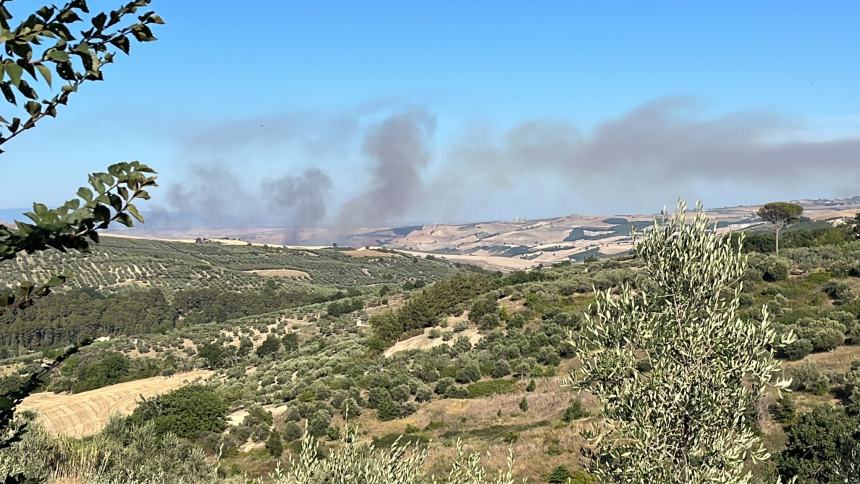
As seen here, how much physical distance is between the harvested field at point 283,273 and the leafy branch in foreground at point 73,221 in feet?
513

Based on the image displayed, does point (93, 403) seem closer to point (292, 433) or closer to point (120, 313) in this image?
point (292, 433)

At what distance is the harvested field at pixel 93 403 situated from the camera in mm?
40269

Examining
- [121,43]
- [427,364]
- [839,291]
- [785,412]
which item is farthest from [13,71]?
[839,291]

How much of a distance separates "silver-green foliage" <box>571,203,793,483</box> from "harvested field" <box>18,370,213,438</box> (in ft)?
128

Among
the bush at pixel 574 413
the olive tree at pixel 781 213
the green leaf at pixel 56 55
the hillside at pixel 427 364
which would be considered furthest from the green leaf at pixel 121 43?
the olive tree at pixel 781 213

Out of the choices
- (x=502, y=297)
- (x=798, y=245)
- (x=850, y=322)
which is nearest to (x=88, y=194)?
(x=850, y=322)

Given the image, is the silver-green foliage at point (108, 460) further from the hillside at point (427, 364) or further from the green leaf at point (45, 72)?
the green leaf at point (45, 72)

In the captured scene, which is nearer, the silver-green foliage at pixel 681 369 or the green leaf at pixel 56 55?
the green leaf at pixel 56 55

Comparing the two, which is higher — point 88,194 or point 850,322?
point 88,194

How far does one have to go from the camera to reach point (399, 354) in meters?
48.7

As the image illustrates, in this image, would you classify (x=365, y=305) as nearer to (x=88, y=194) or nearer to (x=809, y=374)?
(x=809, y=374)

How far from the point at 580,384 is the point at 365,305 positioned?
236ft

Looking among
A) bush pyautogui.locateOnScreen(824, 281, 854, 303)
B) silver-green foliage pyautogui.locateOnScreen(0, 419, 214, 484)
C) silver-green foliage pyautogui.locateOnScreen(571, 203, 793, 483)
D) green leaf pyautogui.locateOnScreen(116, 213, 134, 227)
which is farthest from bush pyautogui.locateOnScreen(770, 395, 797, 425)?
green leaf pyautogui.locateOnScreen(116, 213, 134, 227)

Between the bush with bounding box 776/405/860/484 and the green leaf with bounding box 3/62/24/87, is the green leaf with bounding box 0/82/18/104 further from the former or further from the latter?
the bush with bounding box 776/405/860/484
